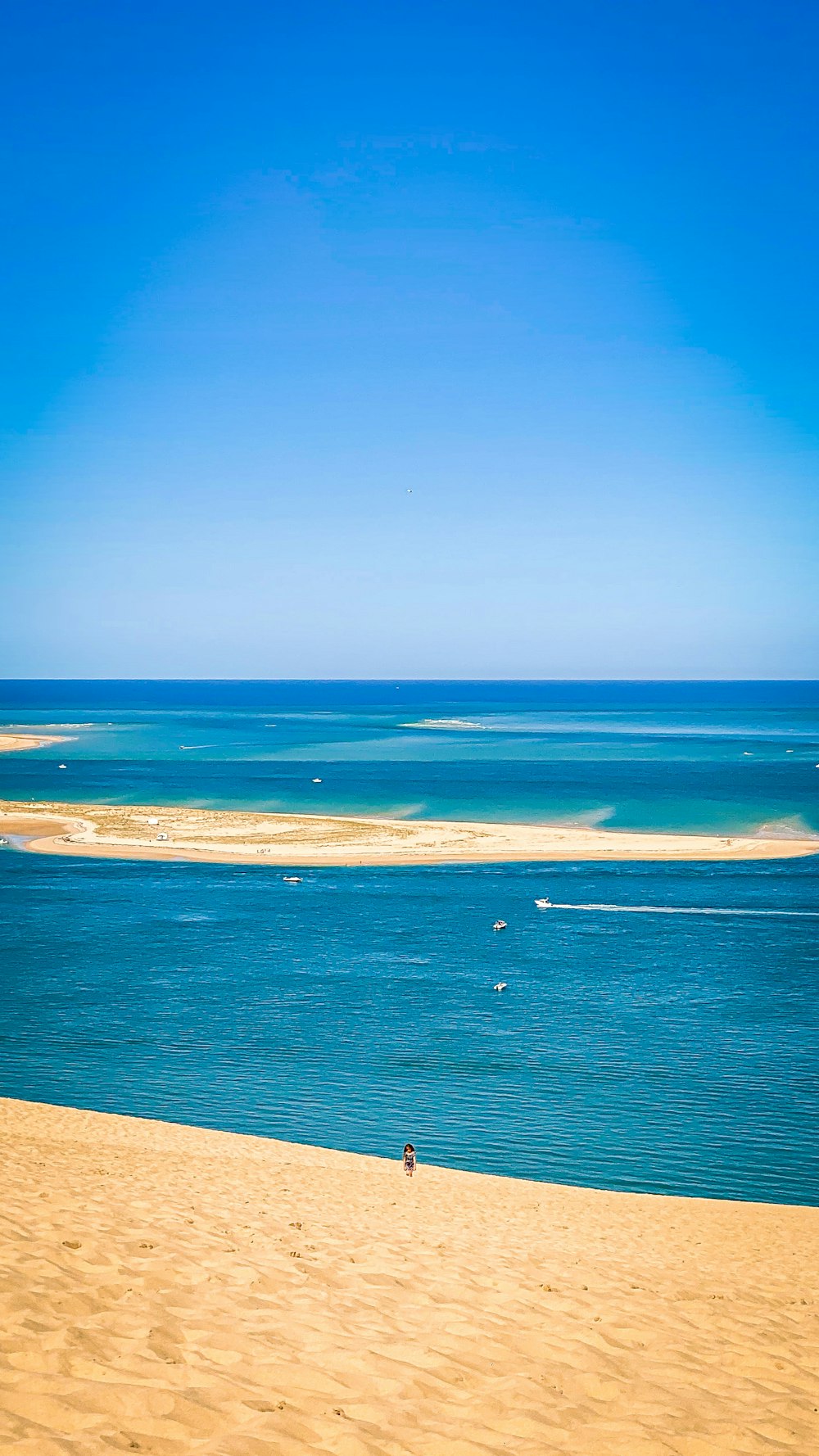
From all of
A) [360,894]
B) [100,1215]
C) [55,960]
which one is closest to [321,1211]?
[100,1215]

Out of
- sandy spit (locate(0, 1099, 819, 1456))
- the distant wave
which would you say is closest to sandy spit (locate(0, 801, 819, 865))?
the distant wave

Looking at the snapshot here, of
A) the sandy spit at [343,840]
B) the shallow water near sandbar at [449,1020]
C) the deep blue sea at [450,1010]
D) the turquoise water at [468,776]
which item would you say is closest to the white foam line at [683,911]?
the deep blue sea at [450,1010]

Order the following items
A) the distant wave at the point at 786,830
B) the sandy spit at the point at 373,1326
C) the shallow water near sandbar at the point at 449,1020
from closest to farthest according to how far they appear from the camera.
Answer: the sandy spit at the point at 373,1326
the shallow water near sandbar at the point at 449,1020
the distant wave at the point at 786,830

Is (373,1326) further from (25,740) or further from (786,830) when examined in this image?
(25,740)

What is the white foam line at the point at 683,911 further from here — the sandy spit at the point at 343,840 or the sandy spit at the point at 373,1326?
the sandy spit at the point at 373,1326

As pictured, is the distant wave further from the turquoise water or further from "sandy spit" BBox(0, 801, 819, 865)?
"sandy spit" BBox(0, 801, 819, 865)

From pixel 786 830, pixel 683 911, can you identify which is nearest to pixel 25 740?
pixel 786 830
